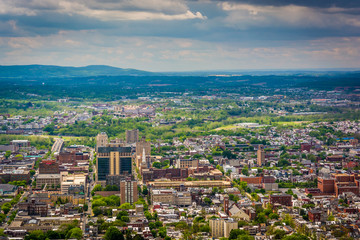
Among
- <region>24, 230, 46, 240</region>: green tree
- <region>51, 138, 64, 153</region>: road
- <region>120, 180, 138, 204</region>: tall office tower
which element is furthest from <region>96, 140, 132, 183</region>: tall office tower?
<region>51, 138, 64, 153</region>: road

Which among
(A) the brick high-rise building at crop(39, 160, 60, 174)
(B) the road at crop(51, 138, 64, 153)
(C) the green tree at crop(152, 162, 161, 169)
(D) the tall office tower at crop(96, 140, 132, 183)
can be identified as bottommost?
(B) the road at crop(51, 138, 64, 153)

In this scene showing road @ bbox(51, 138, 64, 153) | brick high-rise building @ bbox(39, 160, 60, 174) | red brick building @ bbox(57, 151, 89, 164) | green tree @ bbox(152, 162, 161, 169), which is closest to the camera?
brick high-rise building @ bbox(39, 160, 60, 174)

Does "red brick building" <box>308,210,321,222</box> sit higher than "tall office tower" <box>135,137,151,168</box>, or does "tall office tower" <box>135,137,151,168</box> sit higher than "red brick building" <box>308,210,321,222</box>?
"tall office tower" <box>135,137,151,168</box>

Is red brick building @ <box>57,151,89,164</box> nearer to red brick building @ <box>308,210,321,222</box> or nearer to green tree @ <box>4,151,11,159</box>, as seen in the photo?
green tree @ <box>4,151,11,159</box>

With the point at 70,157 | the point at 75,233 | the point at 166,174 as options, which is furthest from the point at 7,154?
the point at 75,233

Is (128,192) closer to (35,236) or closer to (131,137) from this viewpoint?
(35,236)

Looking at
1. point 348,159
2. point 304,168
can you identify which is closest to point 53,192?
point 304,168

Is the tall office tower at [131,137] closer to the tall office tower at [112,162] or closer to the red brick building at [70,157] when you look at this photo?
the red brick building at [70,157]

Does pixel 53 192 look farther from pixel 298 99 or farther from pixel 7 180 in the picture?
pixel 298 99

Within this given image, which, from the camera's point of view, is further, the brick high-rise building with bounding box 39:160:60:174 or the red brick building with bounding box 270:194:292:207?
the brick high-rise building with bounding box 39:160:60:174
